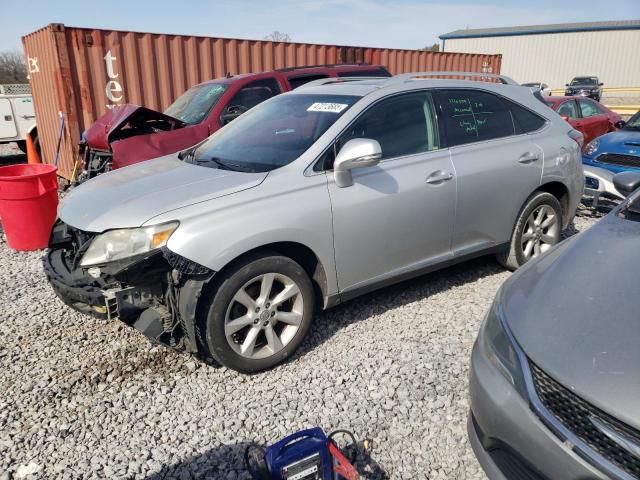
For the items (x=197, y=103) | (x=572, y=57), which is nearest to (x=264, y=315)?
(x=197, y=103)

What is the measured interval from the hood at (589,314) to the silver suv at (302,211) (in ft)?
3.85

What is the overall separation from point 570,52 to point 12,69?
41990 mm

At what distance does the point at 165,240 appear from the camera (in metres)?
2.70

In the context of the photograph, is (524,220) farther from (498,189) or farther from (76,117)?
(76,117)

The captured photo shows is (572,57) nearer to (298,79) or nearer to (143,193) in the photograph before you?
(298,79)

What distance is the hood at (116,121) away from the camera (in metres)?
5.57

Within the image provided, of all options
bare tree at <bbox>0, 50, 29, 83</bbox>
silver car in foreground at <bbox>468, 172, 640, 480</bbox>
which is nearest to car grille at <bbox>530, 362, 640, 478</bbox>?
silver car in foreground at <bbox>468, 172, 640, 480</bbox>

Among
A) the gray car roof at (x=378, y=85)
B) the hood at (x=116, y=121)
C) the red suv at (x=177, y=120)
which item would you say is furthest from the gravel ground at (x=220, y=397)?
the hood at (x=116, y=121)

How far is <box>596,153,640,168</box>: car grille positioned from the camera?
6902 mm

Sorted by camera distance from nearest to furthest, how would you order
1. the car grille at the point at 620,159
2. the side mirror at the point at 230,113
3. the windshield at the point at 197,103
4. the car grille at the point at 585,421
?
the car grille at the point at 585,421
the side mirror at the point at 230,113
the windshield at the point at 197,103
the car grille at the point at 620,159

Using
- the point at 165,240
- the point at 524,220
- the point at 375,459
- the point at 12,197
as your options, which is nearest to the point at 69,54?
the point at 12,197

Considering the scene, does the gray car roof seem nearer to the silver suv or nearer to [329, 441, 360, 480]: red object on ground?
the silver suv

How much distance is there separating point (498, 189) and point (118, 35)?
6.64m

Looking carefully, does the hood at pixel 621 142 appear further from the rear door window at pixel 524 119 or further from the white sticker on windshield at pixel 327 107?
the white sticker on windshield at pixel 327 107
